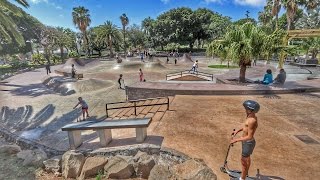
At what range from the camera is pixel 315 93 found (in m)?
13.7

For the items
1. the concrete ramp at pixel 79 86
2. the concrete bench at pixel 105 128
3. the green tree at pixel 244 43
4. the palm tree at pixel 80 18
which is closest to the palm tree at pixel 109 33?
the palm tree at pixel 80 18

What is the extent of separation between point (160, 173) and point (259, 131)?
4183 millimetres

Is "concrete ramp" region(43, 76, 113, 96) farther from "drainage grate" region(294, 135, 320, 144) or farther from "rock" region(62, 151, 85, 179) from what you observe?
"drainage grate" region(294, 135, 320, 144)

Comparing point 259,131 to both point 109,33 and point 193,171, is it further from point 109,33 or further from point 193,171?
point 109,33

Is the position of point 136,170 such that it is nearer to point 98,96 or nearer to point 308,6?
point 98,96

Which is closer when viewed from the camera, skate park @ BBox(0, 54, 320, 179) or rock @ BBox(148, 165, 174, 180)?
rock @ BBox(148, 165, 174, 180)

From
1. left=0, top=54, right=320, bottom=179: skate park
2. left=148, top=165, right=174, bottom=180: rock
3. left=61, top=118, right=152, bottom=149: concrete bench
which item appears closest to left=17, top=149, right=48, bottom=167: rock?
left=0, top=54, right=320, bottom=179: skate park

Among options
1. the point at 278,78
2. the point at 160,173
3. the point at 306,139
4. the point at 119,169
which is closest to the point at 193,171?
the point at 160,173

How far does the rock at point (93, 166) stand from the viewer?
7.21 m

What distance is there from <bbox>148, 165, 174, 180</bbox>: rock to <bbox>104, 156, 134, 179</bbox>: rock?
37.5 inches

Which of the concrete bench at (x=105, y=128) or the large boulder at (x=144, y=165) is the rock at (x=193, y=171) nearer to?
the large boulder at (x=144, y=165)

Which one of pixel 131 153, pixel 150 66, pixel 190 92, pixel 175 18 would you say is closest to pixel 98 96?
pixel 190 92

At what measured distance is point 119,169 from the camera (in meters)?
7.07

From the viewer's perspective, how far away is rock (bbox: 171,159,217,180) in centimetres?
560
